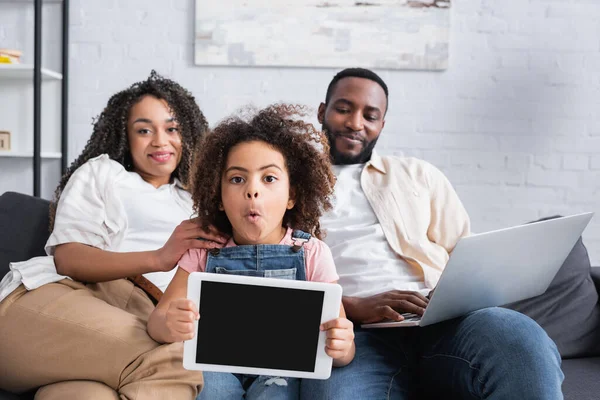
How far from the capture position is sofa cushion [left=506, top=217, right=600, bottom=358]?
6.22 ft

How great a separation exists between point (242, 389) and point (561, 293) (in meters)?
1.09

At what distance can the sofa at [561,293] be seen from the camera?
1.77 m

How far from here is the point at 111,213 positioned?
66.7 inches

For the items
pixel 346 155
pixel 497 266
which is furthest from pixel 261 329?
pixel 346 155

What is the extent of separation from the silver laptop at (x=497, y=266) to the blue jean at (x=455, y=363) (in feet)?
0.21

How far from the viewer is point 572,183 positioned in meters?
3.07

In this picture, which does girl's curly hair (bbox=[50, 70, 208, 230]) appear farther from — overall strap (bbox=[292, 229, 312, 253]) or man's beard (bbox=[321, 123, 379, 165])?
overall strap (bbox=[292, 229, 312, 253])

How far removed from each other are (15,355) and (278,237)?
0.58 meters

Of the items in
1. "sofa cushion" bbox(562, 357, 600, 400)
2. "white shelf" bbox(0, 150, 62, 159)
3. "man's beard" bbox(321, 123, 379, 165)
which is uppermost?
"man's beard" bbox(321, 123, 379, 165)

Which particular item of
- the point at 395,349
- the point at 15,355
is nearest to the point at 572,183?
the point at 395,349

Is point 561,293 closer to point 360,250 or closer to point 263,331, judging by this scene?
point 360,250

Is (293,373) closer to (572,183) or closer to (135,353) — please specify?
(135,353)

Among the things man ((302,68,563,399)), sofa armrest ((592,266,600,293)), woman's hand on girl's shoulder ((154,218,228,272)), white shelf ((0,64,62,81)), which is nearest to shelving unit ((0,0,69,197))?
white shelf ((0,64,62,81))

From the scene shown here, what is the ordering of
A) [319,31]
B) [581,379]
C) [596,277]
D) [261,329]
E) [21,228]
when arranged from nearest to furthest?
[261,329], [581,379], [21,228], [596,277], [319,31]
